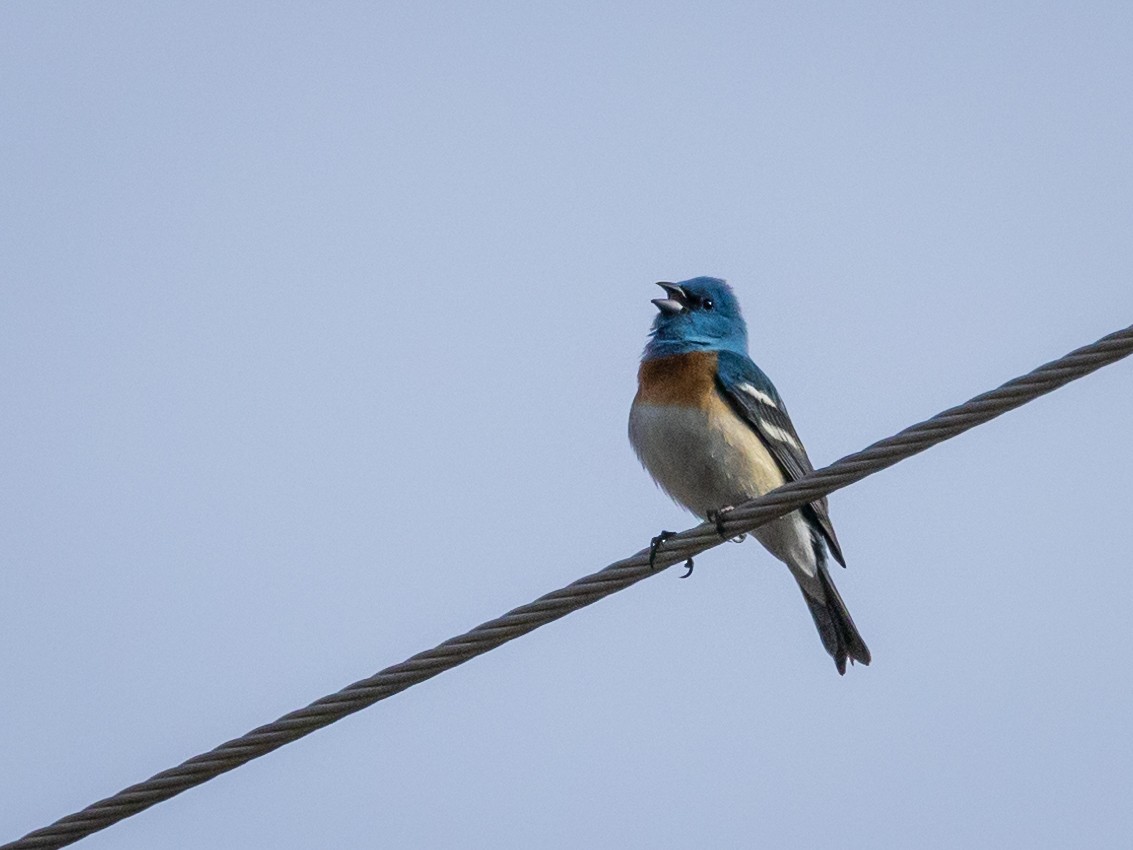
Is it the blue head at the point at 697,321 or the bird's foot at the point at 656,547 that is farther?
the blue head at the point at 697,321

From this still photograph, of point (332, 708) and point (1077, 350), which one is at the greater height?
point (1077, 350)

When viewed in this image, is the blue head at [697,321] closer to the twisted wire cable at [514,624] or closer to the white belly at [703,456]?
the white belly at [703,456]

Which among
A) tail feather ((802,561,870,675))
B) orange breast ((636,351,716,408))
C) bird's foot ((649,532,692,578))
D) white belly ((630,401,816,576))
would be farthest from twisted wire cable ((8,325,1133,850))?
tail feather ((802,561,870,675))

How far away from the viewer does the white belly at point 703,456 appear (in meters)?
8.59

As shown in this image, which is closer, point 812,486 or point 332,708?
point 332,708

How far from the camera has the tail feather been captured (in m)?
9.26

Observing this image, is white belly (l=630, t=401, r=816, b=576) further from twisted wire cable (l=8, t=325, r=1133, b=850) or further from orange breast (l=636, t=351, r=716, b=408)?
twisted wire cable (l=8, t=325, r=1133, b=850)

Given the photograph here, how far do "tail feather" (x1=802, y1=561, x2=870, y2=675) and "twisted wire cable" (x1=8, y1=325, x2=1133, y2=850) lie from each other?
11.0 feet

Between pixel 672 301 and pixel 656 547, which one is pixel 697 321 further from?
pixel 656 547

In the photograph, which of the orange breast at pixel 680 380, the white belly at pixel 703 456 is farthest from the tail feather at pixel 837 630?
the orange breast at pixel 680 380

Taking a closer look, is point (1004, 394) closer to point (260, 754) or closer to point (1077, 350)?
point (1077, 350)

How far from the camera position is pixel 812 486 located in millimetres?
5879

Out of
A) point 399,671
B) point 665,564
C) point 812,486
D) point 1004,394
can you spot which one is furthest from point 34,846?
point 1004,394

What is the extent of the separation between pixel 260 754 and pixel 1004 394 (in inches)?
110
